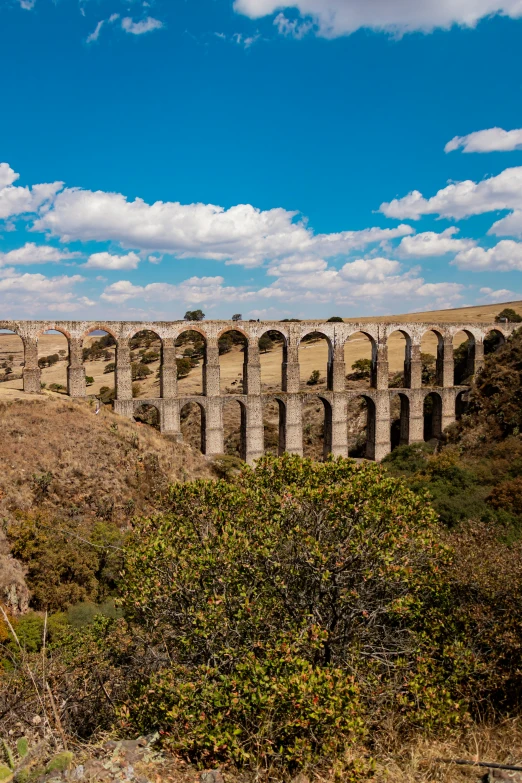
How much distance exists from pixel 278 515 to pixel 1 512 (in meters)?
15.6

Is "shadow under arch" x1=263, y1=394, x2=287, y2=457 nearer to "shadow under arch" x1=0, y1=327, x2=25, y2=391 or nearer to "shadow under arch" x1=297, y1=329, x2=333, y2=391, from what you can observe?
"shadow under arch" x1=297, y1=329, x2=333, y2=391

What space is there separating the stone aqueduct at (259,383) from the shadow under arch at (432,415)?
0.11m

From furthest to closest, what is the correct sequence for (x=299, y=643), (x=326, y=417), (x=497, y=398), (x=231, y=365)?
1. (x=231, y=365)
2. (x=326, y=417)
3. (x=497, y=398)
4. (x=299, y=643)

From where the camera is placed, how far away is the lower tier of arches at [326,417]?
1404 inches

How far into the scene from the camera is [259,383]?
3694 centimetres

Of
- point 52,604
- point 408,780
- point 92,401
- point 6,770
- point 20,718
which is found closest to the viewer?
point 6,770

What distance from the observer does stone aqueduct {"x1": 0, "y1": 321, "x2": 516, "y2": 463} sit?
34188 mm

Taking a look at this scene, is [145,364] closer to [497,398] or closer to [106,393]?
[106,393]

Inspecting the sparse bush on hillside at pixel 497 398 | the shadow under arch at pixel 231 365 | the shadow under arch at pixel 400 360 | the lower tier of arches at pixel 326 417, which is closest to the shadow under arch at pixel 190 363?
the shadow under arch at pixel 231 365

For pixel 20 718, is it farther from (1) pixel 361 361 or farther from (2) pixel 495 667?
(1) pixel 361 361

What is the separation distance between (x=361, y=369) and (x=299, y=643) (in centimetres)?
4894

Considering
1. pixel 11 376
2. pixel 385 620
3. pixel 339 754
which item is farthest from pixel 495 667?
pixel 11 376

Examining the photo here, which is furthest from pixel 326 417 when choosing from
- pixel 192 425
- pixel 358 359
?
pixel 358 359

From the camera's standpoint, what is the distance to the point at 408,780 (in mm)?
6750
